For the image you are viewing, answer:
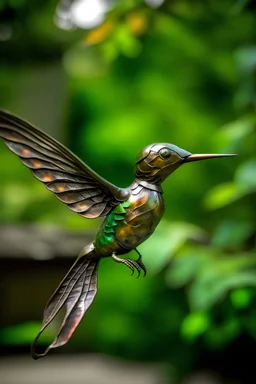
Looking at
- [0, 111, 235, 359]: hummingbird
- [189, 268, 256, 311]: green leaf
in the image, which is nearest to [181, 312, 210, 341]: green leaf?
[189, 268, 256, 311]: green leaf

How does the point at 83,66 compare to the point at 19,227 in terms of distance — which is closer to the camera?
the point at 19,227

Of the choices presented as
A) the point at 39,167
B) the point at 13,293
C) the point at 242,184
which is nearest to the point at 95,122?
the point at 13,293

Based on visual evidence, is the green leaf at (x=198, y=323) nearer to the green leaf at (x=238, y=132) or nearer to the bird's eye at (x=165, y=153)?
the green leaf at (x=238, y=132)

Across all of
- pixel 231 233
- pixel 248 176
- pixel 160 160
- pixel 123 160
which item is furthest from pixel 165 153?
pixel 123 160

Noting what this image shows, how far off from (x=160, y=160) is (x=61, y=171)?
0.20 feet

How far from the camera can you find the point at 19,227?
1045 mm

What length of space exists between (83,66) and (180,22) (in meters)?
0.24

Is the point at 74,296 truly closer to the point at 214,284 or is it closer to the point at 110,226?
the point at 110,226

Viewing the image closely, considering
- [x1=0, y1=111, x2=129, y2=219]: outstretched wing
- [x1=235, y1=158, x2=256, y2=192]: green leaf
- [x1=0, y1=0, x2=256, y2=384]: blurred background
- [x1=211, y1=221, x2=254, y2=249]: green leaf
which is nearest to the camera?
[x1=0, y1=111, x2=129, y2=219]: outstretched wing

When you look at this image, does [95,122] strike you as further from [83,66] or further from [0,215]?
[0,215]

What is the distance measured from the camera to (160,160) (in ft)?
1.14

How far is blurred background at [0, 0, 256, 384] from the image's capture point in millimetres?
976

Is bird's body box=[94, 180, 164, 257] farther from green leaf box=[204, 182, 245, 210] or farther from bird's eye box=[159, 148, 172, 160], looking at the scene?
green leaf box=[204, 182, 245, 210]

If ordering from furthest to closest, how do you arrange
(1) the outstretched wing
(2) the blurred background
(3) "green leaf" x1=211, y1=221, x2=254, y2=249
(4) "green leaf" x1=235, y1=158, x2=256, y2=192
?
(2) the blurred background, (3) "green leaf" x1=211, y1=221, x2=254, y2=249, (4) "green leaf" x1=235, y1=158, x2=256, y2=192, (1) the outstretched wing
